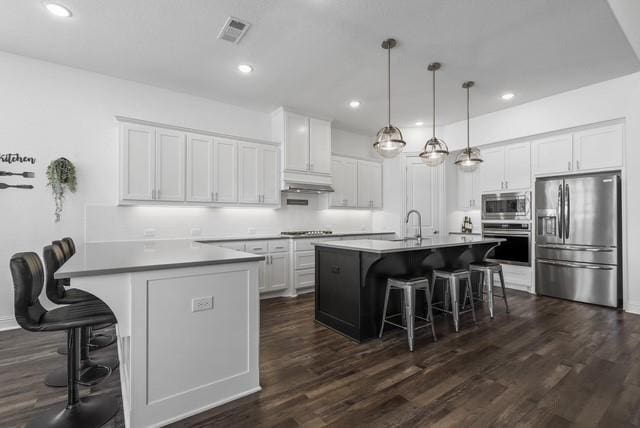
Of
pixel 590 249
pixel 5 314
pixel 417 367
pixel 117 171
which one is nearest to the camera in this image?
pixel 417 367

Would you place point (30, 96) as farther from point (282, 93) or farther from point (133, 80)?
point (282, 93)

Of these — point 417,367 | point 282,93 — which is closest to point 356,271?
point 417,367

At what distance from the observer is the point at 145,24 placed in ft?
9.27

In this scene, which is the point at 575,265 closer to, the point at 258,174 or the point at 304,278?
the point at 304,278

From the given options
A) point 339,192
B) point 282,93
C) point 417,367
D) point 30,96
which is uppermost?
point 282,93

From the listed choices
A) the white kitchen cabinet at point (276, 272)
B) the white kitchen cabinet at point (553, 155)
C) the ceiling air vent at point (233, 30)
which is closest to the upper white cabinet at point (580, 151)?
the white kitchen cabinet at point (553, 155)

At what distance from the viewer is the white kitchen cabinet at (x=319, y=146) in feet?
17.1

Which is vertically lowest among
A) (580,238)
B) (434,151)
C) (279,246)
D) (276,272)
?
(276,272)

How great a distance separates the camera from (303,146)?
16.8ft

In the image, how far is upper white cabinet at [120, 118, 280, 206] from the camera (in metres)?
3.85

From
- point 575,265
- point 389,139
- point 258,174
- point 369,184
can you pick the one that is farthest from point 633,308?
point 258,174

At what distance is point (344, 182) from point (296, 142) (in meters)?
1.33

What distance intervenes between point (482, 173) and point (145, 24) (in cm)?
540

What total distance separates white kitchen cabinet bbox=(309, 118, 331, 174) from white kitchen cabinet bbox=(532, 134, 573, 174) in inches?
130
